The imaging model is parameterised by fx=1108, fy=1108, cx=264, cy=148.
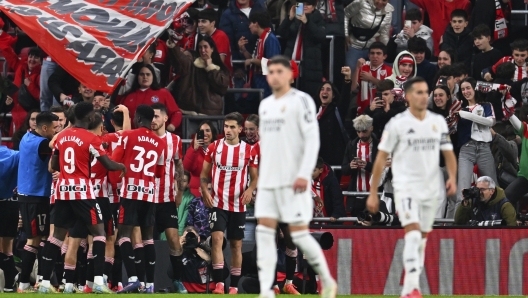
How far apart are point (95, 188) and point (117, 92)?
342 cm

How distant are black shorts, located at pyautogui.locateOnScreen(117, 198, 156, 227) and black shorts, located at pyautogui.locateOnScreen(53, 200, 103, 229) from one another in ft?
1.14

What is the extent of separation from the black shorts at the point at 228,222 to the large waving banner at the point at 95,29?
2.91 meters

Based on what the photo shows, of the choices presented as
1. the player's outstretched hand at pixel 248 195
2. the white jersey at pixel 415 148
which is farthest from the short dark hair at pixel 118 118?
the white jersey at pixel 415 148

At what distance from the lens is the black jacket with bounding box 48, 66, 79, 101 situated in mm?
17695

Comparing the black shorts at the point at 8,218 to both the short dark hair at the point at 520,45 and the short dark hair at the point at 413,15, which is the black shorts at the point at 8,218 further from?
the short dark hair at the point at 520,45

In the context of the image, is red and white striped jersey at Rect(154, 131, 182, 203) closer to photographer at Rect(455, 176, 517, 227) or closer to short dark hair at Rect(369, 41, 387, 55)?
photographer at Rect(455, 176, 517, 227)

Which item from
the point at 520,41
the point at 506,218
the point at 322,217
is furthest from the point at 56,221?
Result: the point at 520,41

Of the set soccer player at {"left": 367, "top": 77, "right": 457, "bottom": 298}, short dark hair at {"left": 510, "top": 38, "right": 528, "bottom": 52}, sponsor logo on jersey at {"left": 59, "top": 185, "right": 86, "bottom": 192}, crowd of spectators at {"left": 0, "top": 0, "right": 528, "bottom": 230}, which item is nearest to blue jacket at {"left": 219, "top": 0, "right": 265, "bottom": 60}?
crowd of spectators at {"left": 0, "top": 0, "right": 528, "bottom": 230}

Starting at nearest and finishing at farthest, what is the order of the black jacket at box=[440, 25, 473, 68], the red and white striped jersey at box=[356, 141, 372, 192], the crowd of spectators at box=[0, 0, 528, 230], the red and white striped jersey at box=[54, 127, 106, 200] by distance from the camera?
the red and white striped jersey at box=[54, 127, 106, 200], the crowd of spectators at box=[0, 0, 528, 230], the red and white striped jersey at box=[356, 141, 372, 192], the black jacket at box=[440, 25, 473, 68]

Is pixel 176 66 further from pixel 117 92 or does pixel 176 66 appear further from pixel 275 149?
pixel 275 149

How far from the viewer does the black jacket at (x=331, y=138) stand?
58.9 feet

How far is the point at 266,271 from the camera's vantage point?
9719 millimetres

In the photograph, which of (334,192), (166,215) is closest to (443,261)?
(334,192)

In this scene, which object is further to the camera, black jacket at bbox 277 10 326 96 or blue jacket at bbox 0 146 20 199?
black jacket at bbox 277 10 326 96
